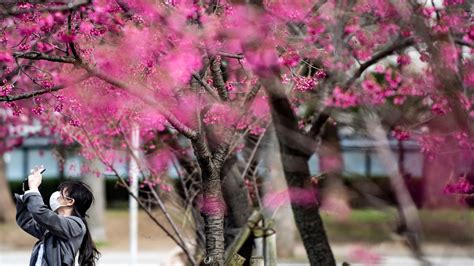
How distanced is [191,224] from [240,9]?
3.78 meters

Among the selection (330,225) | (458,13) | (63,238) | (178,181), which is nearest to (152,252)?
(330,225)

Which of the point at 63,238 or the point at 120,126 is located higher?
the point at 120,126

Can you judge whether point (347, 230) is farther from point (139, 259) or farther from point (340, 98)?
point (340, 98)

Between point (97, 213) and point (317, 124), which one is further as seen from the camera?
point (97, 213)

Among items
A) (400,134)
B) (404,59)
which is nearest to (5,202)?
(404,59)

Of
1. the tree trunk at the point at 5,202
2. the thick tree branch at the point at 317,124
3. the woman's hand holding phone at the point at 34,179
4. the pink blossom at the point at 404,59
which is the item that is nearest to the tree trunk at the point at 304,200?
the thick tree branch at the point at 317,124

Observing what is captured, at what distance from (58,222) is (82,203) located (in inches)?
14.0

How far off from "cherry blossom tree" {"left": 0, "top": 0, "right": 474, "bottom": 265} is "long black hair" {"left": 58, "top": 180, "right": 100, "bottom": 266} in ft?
2.57

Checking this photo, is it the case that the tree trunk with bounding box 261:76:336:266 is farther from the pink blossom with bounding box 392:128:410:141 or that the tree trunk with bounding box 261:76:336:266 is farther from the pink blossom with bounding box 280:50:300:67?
the pink blossom with bounding box 280:50:300:67

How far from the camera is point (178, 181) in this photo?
39.4 feet

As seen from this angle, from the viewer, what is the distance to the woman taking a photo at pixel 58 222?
5957 millimetres

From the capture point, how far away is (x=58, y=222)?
5973 mm

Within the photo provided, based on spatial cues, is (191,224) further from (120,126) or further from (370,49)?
(370,49)

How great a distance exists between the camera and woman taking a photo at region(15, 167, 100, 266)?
19.5ft
